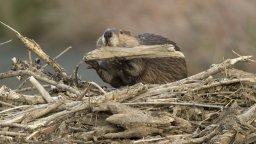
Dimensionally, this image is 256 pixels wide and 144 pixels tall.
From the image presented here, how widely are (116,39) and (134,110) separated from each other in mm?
1141

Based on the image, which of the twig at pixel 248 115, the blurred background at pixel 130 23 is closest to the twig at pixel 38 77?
the twig at pixel 248 115

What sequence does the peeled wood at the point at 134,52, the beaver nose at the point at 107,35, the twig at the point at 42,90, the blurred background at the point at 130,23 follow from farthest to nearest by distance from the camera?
the blurred background at the point at 130,23 < the beaver nose at the point at 107,35 < the peeled wood at the point at 134,52 < the twig at the point at 42,90

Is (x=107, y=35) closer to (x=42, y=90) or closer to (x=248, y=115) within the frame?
(x=42, y=90)

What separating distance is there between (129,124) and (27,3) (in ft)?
34.6

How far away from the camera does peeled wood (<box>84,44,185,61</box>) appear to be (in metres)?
6.93

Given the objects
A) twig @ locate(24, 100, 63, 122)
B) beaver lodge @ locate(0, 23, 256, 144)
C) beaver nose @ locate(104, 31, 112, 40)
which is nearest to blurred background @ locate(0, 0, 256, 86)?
beaver nose @ locate(104, 31, 112, 40)

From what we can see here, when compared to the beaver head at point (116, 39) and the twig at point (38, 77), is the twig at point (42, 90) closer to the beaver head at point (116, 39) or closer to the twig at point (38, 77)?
the twig at point (38, 77)

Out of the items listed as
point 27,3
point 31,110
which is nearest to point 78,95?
point 31,110

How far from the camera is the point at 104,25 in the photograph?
15500mm

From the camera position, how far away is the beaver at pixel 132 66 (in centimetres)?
745

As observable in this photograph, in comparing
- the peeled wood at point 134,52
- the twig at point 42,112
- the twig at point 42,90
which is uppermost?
the peeled wood at point 134,52

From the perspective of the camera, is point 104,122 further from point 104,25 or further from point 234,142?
point 104,25

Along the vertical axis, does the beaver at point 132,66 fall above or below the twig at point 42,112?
above

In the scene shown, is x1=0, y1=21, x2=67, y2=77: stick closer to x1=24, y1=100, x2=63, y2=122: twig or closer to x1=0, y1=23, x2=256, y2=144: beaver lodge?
x1=0, y1=23, x2=256, y2=144: beaver lodge
